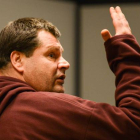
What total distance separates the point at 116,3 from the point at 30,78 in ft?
4.53

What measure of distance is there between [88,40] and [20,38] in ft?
4.26

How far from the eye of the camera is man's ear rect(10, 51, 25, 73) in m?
1.09

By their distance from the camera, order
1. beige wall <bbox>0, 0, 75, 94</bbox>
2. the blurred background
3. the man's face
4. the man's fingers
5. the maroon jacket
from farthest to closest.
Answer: the blurred background, beige wall <bbox>0, 0, 75, 94</bbox>, the man's face, the man's fingers, the maroon jacket

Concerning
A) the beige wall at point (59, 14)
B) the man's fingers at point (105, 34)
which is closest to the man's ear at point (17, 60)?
the man's fingers at point (105, 34)

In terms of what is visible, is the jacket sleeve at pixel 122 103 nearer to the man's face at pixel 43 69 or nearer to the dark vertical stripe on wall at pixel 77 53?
the man's face at pixel 43 69

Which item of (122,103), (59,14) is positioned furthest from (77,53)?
(122,103)

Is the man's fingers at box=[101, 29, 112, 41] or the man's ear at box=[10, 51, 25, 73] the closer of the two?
the man's fingers at box=[101, 29, 112, 41]

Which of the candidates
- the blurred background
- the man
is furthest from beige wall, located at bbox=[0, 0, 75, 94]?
the man

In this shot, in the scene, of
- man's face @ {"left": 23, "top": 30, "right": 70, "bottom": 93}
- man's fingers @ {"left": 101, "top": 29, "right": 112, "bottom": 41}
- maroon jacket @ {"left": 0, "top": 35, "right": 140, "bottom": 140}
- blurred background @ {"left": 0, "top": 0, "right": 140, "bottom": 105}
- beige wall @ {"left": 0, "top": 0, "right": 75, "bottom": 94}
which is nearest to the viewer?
maroon jacket @ {"left": 0, "top": 35, "right": 140, "bottom": 140}

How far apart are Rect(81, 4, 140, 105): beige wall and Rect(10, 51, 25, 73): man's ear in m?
1.26

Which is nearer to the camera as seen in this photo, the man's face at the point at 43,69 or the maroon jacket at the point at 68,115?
the maroon jacket at the point at 68,115

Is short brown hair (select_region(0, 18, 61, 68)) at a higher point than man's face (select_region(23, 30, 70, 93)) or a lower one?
higher

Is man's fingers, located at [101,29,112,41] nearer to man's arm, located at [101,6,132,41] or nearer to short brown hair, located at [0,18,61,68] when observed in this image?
man's arm, located at [101,6,132,41]

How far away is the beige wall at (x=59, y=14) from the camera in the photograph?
6.89ft
